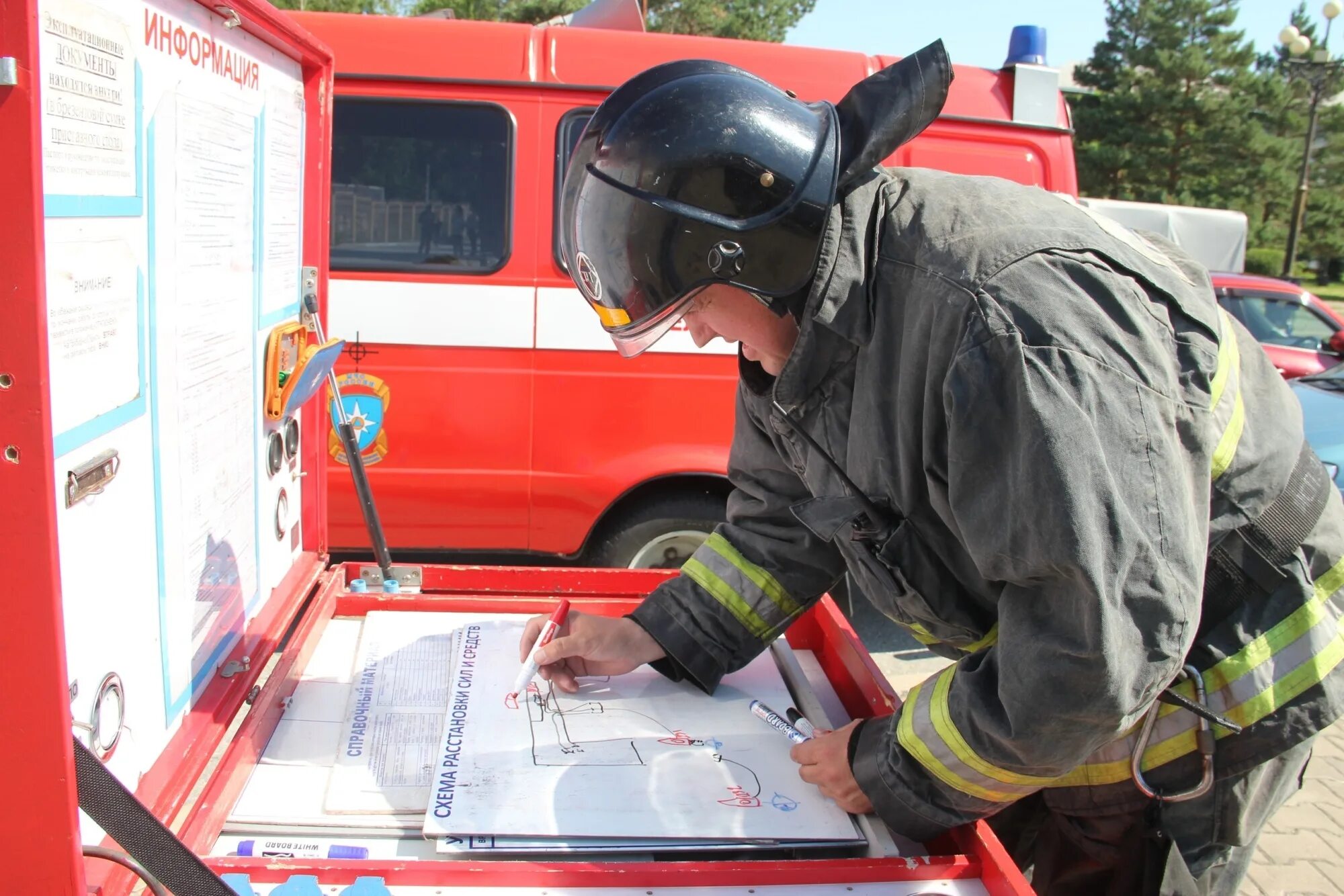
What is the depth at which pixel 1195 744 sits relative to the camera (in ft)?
4.86

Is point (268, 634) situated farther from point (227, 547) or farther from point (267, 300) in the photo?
point (267, 300)

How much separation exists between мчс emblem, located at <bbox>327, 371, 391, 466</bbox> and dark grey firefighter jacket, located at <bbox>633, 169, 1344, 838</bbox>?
2.37m

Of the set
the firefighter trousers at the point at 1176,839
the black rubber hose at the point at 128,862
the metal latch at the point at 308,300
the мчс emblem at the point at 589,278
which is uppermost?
the мчс emblem at the point at 589,278

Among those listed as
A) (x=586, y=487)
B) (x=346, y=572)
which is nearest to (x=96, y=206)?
(x=346, y=572)

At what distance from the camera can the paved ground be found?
10.0 feet

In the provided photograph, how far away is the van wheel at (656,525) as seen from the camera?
398cm

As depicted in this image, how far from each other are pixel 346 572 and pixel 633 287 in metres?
1.13

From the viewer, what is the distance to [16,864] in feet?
3.10

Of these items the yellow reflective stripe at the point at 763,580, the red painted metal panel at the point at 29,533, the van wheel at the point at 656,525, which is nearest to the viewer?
the red painted metal panel at the point at 29,533

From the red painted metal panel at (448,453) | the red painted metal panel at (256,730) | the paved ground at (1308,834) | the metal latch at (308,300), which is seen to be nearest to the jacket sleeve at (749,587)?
the red painted metal panel at (256,730)

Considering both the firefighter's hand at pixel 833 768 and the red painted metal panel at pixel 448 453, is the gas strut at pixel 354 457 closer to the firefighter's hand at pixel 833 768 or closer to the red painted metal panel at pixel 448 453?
the firefighter's hand at pixel 833 768

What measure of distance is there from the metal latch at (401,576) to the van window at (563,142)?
1.82 meters

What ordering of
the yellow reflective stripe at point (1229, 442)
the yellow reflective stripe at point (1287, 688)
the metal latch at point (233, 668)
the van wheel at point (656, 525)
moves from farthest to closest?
1. the van wheel at point (656, 525)
2. the metal latch at point (233, 668)
3. the yellow reflective stripe at point (1287, 688)
4. the yellow reflective stripe at point (1229, 442)

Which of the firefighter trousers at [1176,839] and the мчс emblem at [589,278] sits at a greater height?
the мчс emblem at [589,278]
